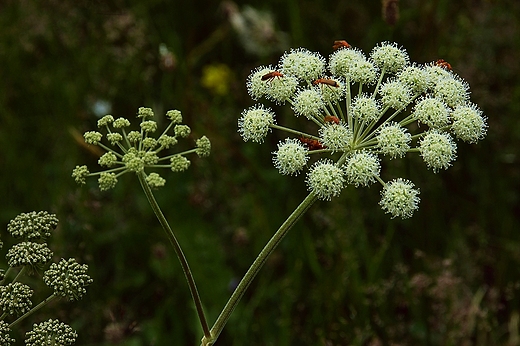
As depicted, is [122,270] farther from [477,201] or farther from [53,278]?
[477,201]

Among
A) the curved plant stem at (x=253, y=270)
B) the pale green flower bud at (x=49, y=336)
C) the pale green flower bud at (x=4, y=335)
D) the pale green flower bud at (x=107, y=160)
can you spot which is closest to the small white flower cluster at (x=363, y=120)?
the curved plant stem at (x=253, y=270)

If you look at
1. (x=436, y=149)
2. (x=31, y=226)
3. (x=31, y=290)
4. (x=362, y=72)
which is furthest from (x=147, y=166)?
(x=436, y=149)

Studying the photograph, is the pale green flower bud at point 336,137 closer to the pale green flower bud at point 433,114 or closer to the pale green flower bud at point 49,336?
the pale green flower bud at point 433,114

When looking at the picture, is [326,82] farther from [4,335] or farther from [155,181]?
[4,335]

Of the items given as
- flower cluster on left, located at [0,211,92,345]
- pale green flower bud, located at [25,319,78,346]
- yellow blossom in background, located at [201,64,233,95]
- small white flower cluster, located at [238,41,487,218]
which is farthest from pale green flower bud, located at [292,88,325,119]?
yellow blossom in background, located at [201,64,233,95]

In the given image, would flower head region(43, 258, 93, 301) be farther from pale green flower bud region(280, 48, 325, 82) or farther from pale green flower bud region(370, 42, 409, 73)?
pale green flower bud region(370, 42, 409, 73)
